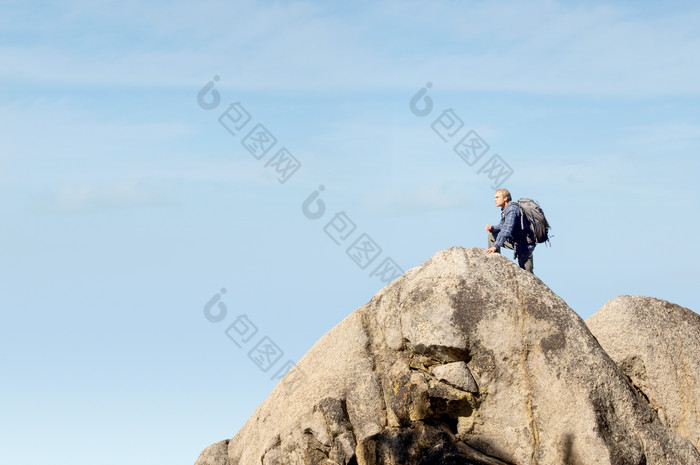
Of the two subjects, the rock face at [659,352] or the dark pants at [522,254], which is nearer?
the rock face at [659,352]

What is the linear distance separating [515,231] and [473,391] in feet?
16.6

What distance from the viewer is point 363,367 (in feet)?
66.4

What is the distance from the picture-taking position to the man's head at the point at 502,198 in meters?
22.1

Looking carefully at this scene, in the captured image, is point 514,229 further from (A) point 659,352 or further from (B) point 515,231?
(A) point 659,352

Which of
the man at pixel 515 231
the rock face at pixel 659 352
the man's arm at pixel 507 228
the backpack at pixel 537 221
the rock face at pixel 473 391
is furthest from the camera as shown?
the backpack at pixel 537 221

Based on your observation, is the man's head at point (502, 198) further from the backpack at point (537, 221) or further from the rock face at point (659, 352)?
the rock face at point (659, 352)

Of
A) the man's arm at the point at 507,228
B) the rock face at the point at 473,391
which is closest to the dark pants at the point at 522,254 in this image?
the man's arm at the point at 507,228

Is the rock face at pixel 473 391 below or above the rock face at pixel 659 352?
above

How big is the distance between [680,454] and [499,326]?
15.8 ft

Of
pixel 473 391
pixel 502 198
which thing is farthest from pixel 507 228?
pixel 473 391

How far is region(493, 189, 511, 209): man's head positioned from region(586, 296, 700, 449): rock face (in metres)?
3.65

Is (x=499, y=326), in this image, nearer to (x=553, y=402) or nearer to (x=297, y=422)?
(x=553, y=402)

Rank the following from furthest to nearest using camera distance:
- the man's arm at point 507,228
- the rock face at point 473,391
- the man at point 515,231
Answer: the man at point 515,231
the man's arm at point 507,228
the rock face at point 473,391

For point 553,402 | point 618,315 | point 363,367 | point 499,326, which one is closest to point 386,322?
point 363,367
